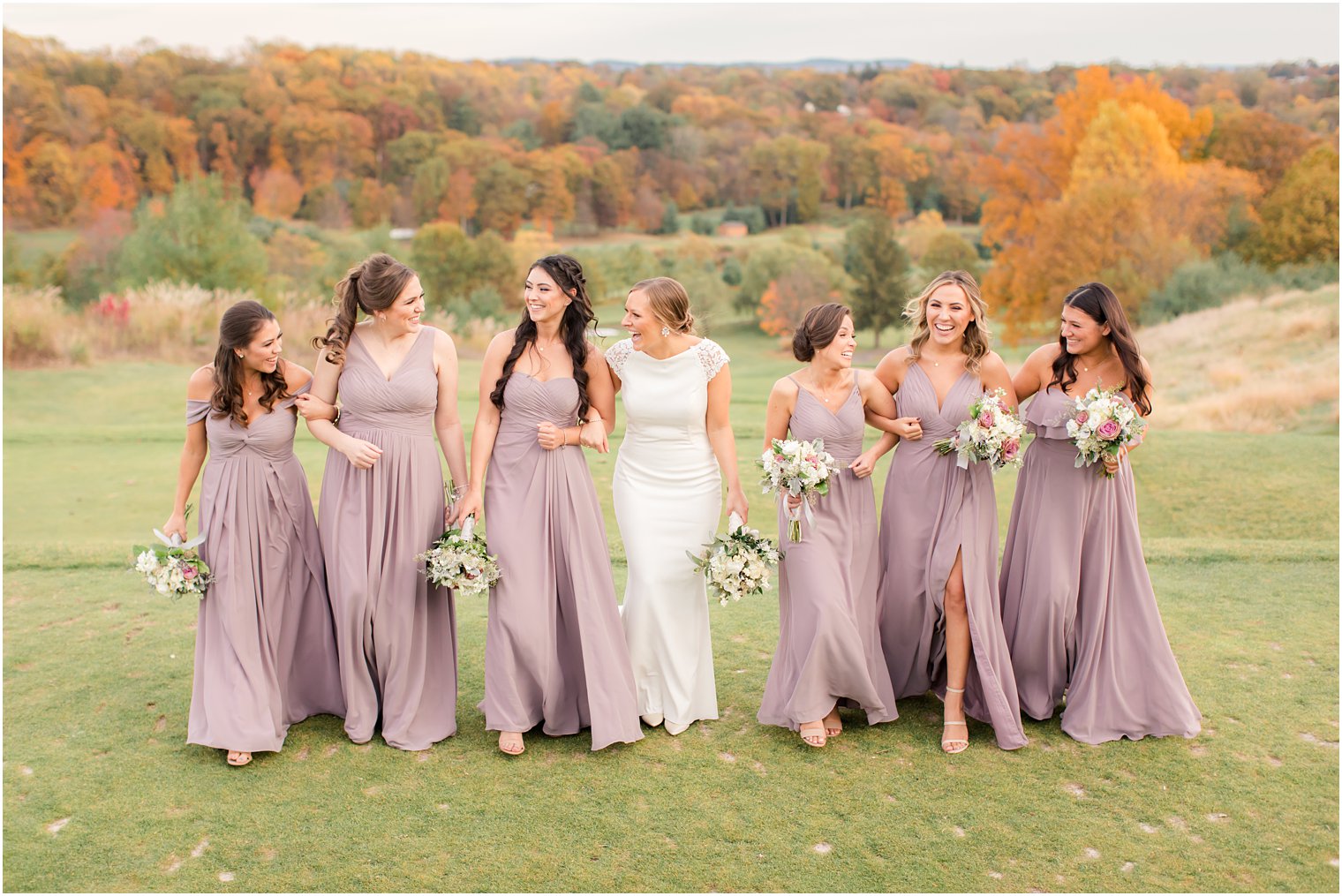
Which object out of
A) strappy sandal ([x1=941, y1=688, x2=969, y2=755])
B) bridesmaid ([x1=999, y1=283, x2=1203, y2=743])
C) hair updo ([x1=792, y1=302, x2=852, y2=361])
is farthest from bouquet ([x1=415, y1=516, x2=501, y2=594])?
bridesmaid ([x1=999, y1=283, x2=1203, y2=743])

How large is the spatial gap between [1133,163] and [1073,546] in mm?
35496

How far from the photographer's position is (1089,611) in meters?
5.84

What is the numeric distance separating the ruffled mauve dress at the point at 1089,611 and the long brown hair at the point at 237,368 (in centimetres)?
396

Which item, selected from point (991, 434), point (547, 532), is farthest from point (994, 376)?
point (547, 532)

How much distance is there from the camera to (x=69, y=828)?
4.80 metres

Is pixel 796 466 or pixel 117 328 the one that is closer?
pixel 796 466

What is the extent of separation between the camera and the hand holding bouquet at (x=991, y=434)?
534 cm

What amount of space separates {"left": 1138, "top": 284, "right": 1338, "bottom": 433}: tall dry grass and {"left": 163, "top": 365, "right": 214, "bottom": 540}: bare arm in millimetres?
14508

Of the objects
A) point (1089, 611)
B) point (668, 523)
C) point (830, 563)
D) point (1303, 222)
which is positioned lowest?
point (1089, 611)

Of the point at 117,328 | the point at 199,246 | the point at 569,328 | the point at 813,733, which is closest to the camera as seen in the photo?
the point at 813,733

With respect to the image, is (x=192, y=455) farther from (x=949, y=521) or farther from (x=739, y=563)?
(x=949, y=521)

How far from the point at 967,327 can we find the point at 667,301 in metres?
1.59

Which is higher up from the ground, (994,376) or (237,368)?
(994,376)

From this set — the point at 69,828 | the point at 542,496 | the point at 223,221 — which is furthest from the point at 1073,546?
the point at 223,221
